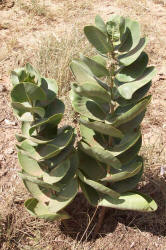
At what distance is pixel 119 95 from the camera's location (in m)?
1.64

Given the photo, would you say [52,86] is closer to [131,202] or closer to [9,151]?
[131,202]

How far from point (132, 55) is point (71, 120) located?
158 centimetres

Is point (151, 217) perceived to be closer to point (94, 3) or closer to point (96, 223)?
point (96, 223)

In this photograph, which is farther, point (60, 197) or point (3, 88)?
point (3, 88)

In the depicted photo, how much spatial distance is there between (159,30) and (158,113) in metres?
1.43

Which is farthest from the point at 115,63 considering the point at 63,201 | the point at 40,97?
the point at 63,201

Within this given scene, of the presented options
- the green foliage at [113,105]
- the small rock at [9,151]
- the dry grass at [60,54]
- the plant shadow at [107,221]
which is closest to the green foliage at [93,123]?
the green foliage at [113,105]

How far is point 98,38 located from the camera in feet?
4.95

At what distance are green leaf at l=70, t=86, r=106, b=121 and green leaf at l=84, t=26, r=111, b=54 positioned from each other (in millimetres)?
239

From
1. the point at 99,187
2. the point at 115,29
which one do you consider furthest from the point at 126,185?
the point at 115,29

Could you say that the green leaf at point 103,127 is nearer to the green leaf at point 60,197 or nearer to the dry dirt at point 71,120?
the green leaf at point 60,197

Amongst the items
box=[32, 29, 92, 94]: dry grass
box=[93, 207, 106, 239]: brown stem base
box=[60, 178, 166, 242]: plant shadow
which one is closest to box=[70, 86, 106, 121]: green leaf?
box=[93, 207, 106, 239]: brown stem base

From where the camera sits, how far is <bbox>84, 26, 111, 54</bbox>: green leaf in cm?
147

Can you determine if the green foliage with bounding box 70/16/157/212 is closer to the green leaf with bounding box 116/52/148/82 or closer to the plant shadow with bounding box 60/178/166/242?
the green leaf with bounding box 116/52/148/82
